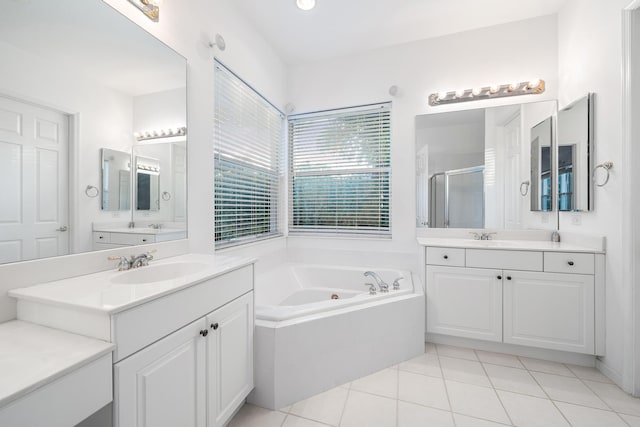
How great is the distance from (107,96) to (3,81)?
1.21 ft

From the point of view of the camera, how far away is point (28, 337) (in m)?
0.80

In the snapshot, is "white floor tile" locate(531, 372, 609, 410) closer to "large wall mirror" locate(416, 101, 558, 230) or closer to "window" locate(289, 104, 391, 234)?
"large wall mirror" locate(416, 101, 558, 230)

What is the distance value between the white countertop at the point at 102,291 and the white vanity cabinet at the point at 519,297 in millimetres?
1698

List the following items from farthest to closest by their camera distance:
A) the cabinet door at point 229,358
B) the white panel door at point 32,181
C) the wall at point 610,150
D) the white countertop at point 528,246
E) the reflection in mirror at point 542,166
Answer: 1. the reflection in mirror at point 542,166
2. the white countertop at point 528,246
3. the wall at point 610,150
4. the cabinet door at point 229,358
5. the white panel door at point 32,181

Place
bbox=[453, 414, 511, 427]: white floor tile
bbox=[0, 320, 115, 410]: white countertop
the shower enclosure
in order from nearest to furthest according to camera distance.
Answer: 1. bbox=[0, 320, 115, 410]: white countertop
2. bbox=[453, 414, 511, 427]: white floor tile
3. the shower enclosure

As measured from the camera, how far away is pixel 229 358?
1.31m

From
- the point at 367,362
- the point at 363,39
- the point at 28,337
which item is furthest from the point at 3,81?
the point at 363,39

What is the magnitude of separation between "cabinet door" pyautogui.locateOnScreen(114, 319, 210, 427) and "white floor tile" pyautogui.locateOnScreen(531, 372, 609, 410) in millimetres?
1944

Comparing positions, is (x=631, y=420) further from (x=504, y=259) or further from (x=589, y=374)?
(x=504, y=259)

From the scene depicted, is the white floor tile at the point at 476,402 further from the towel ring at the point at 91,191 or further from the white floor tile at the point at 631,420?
the towel ring at the point at 91,191

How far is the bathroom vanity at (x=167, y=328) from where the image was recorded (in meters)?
0.82

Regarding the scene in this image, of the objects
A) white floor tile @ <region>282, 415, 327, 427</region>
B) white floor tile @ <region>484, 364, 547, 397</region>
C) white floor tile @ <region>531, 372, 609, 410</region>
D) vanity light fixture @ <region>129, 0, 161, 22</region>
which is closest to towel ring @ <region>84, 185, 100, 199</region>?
vanity light fixture @ <region>129, 0, 161, 22</region>

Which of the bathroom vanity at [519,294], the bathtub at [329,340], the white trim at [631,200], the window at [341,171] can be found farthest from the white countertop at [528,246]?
the window at [341,171]

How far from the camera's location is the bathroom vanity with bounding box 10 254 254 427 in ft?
2.68
